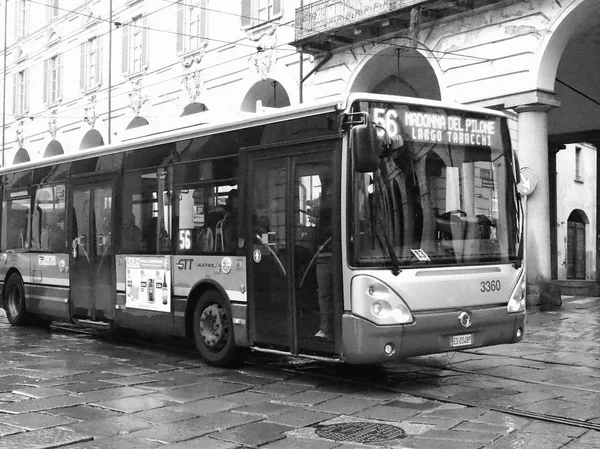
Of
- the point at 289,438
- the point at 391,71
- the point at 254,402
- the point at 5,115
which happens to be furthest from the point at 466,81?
the point at 5,115

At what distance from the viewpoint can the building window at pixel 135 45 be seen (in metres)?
29.0

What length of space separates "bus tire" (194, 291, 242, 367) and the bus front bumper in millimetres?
2031

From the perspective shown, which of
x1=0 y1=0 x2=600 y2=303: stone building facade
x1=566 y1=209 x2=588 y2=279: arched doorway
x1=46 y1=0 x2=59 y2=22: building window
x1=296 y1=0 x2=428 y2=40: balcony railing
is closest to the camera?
x1=0 y1=0 x2=600 y2=303: stone building facade

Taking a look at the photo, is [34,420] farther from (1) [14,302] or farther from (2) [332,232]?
(1) [14,302]

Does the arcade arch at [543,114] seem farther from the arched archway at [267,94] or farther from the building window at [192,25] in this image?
the building window at [192,25]

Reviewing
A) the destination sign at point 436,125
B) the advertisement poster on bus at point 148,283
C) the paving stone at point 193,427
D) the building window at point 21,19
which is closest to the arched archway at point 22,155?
the building window at point 21,19

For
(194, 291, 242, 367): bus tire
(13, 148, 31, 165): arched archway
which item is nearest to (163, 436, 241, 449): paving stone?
(194, 291, 242, 367): bus tire

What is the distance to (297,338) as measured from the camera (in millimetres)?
8547

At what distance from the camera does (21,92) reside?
4006cm

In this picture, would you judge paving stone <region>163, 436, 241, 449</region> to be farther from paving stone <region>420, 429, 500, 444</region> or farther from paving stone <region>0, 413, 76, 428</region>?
paving stone <region>420, 429, 500, 444</region>

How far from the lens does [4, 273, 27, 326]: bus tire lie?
14352mm

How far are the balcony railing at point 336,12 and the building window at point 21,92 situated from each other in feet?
72.0

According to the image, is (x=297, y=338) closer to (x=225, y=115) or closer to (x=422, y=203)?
(x=422, y=203)

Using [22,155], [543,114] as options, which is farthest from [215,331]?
[22,155]
